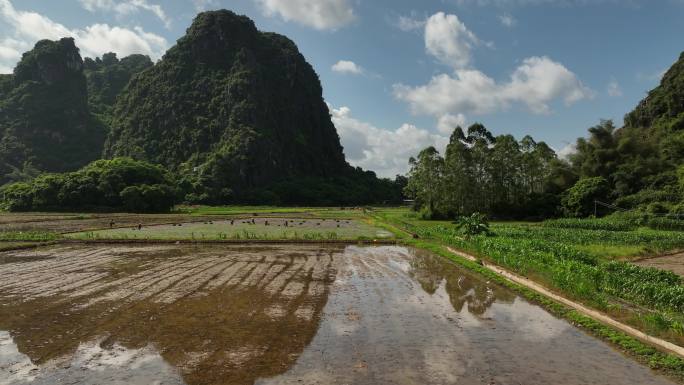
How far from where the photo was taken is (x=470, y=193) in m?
54.6

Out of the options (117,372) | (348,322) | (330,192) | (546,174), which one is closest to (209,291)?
(348,322)

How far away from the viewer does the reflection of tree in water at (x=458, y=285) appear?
1366 centimetres

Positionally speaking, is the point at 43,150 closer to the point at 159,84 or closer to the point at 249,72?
the point at 159,84

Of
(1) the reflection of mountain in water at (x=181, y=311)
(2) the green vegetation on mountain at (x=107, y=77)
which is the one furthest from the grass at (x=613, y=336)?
(2) the green vegetation on mountain at (x=107, y=77)

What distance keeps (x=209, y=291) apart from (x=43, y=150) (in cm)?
12683

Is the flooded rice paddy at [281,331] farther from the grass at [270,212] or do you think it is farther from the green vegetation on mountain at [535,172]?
the grass at [270,212]

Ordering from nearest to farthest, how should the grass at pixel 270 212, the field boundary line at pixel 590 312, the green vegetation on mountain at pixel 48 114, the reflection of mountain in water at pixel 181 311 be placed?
the reflection of mountain in water at pixel 181 311, the field boundary line at pixel 590 312, the grass at pixel 270 212, the green vegetation on mountain at pixel 48 114

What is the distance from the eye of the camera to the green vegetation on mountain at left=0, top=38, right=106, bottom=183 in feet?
371

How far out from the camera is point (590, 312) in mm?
11992

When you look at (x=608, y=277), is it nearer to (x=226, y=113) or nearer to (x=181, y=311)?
(x=181, y=311)

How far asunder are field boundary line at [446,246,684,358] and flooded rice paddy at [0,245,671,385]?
3.23 ft

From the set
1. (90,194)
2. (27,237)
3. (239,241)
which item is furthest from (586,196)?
(90,194)

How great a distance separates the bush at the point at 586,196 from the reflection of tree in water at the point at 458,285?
3358 cm

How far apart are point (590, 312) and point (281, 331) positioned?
8.54 meters
